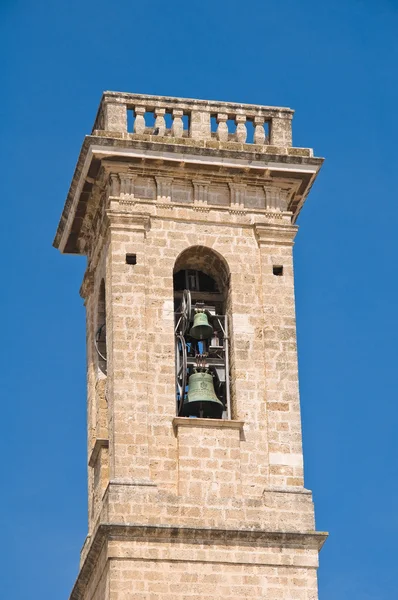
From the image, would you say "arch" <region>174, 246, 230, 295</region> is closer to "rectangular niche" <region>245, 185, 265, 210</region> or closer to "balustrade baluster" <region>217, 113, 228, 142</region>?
"rectangular niche" <region>245, 185, 265, 210</region>

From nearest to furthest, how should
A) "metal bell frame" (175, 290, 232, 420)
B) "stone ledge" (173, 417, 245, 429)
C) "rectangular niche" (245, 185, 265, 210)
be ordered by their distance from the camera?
"stone ledge" (173, 417, 245, 429) < "metal bell frame" (175, 290, 232, 420) < "rectangular niche" (245, 185, 265, 210)

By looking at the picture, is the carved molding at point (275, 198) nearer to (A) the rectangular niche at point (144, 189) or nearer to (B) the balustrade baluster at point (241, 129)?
(B) the balustrade baluster at point (241, 129)

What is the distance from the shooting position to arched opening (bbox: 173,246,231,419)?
35.8 meters

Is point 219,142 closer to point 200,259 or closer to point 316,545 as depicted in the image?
point 200,259

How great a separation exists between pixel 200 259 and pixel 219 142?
1.96 m

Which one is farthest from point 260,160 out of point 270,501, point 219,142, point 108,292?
point 270,501

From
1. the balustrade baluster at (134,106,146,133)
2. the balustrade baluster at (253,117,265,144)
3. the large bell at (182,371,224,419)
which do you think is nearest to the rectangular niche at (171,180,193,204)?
the balustrade baluster at (134,106,146,133)

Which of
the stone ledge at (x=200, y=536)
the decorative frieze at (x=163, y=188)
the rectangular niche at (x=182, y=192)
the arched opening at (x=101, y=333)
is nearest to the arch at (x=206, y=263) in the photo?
the rectangular niche at (x=182, y=192)

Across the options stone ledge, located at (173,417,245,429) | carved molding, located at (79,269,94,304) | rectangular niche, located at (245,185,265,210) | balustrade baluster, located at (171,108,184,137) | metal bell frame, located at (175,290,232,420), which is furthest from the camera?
carved molding, located at (79,269,94,304)

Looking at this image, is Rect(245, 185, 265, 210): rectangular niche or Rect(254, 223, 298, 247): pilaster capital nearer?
Rect(254, 223, 298, 247): pilaster capital

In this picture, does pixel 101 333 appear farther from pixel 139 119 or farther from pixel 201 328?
pixel 139 119

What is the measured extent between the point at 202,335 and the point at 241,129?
3.80m

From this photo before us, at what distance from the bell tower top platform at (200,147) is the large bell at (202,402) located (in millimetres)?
2977

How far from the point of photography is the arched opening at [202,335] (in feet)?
117
